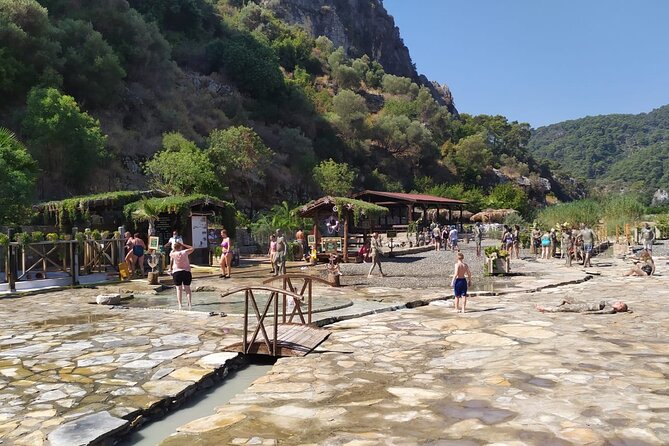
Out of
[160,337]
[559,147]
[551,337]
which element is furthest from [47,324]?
[559,147]

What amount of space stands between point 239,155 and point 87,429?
34.2 meters

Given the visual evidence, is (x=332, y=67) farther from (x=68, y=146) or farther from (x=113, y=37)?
(x=68, y=146)

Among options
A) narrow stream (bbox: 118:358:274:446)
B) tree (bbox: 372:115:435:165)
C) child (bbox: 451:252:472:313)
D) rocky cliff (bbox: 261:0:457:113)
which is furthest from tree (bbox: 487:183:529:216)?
narrow stream (bbox: 118:358:274:446)

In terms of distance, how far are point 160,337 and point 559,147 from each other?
156198mm

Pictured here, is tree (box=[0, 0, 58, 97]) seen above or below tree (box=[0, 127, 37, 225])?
above

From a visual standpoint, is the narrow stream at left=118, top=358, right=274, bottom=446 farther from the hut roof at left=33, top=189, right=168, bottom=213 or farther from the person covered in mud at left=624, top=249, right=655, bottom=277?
the hut roof at left=33, top=189, right=168, bottom=213

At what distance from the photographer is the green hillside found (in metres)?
30.0

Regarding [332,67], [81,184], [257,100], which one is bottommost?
[81,184]

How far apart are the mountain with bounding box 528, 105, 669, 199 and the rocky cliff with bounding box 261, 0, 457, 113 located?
3577cm

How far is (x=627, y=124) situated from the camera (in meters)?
155

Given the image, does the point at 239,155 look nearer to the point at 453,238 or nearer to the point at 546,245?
the point at 453,238

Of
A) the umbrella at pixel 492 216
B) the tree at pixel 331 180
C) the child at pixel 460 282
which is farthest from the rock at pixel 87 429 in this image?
the umbrella at pixel 492 216

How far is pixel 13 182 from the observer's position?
1861 centimetres

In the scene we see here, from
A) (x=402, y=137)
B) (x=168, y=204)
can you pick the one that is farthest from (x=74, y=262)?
(x=402, y=137)
